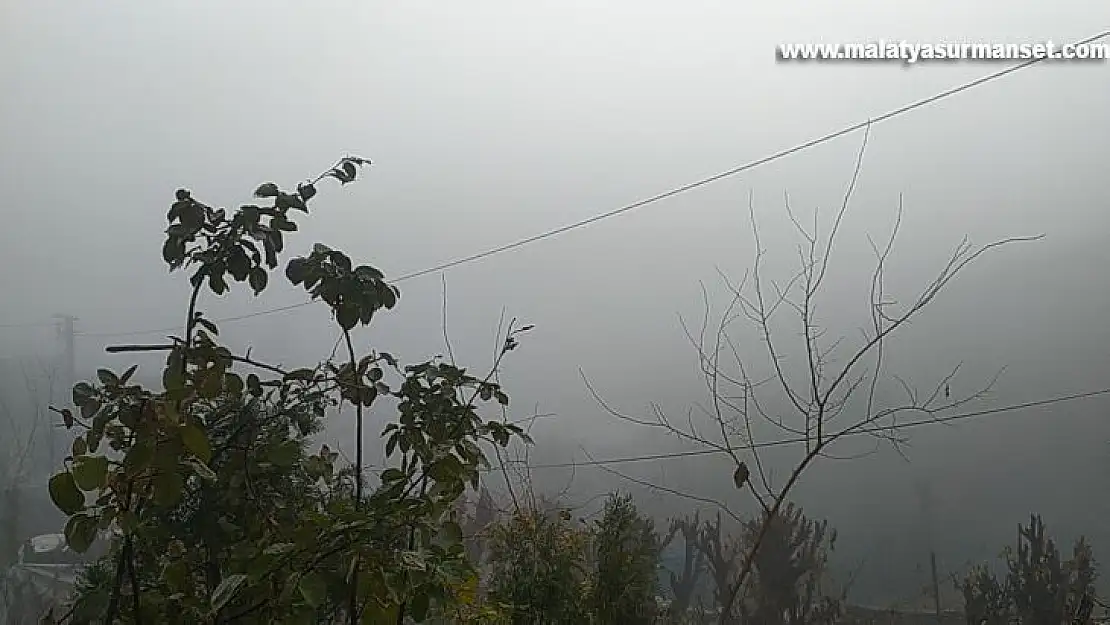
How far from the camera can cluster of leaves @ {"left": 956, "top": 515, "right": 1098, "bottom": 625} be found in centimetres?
177

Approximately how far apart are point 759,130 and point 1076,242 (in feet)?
2.30

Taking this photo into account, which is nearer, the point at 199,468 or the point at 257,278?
the point at 199,468

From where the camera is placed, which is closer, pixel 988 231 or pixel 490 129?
pixel 988 231

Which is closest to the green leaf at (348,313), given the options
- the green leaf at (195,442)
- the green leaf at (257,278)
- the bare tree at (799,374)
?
the green leaf at (257,278)

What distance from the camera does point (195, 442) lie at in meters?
0.85

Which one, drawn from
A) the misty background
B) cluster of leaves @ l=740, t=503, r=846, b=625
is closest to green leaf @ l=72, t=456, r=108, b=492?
the misty background

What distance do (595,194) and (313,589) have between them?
168cm

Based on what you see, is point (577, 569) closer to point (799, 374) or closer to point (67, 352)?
point (799, 374)

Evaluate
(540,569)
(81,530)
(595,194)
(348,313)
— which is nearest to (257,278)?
(348,313)

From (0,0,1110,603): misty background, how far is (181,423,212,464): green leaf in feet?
3.88

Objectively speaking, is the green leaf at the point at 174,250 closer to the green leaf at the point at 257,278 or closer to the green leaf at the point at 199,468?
the green leaf at the point at 257,278

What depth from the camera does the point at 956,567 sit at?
188 cm

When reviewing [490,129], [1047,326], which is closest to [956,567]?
[1047,326]

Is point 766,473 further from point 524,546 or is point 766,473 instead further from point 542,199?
point 542,199
